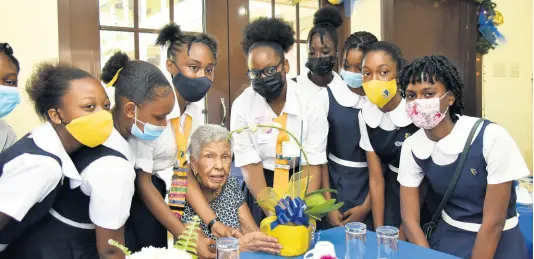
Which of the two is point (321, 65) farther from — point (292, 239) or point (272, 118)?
point (292, 239)

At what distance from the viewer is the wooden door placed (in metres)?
4.74

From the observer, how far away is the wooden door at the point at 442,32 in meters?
4.74

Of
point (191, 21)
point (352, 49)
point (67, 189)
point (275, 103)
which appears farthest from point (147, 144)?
point (191, 21)

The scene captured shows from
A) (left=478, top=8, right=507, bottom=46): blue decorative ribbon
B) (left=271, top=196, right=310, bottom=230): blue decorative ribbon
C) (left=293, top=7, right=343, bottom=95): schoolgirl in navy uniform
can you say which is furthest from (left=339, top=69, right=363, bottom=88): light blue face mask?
(left=478, top=8, right=507, bottom=46): blue decorative ribbon

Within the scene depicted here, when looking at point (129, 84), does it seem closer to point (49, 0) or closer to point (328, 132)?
point (328, 132)

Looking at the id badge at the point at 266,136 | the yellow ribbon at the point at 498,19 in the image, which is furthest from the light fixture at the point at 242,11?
the yellow ribbon at the point at 498,19

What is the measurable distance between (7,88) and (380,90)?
5.70ft

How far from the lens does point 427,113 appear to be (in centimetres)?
201

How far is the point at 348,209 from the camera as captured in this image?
2.60m

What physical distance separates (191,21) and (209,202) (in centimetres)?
180

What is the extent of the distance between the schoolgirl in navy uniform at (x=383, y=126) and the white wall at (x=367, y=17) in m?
1.80

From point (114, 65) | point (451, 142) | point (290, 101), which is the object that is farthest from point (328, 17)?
point (114, 65)

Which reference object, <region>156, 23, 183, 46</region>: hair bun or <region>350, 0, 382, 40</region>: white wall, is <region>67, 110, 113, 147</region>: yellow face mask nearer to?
<region>156, 23, 183, 46</region>: hair bun

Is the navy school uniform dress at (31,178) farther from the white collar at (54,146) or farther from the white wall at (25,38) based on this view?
the white wall at (25,38)
